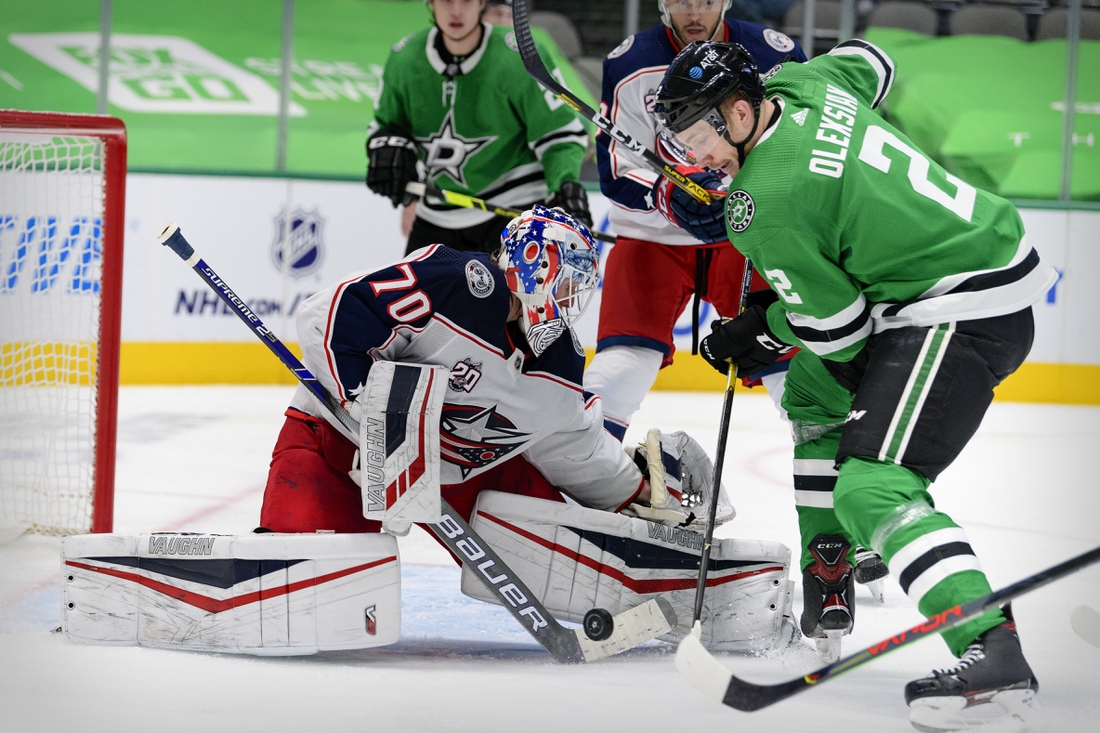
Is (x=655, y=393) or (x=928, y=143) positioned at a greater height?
(x=928, y=143)

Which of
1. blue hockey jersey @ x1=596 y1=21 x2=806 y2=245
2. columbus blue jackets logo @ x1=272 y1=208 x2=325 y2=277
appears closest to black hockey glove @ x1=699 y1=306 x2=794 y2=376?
blue hockey jersey @ x1=596 y1=21 x2=806 y2=245

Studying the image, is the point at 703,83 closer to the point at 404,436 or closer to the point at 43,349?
the point at 404,436

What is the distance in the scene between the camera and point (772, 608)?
7.10 ft

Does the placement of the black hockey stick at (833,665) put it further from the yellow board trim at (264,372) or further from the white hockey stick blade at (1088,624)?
the yellow board trim at (264,372)

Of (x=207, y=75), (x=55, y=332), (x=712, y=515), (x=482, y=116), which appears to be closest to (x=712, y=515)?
(x=712, y=515)

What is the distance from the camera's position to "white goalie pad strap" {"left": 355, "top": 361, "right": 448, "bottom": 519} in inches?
77.2

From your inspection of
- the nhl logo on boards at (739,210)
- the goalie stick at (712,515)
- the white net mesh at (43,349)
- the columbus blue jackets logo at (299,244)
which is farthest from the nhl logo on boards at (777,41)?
the columbus blue jackets logo at (299,244)

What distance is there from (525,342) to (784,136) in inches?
22.7

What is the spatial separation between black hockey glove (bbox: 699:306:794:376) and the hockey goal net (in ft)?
4.41

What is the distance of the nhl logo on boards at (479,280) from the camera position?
2.02 metres

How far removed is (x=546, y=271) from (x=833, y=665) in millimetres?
771

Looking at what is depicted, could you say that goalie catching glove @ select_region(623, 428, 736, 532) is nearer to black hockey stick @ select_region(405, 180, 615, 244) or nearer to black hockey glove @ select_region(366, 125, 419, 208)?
black hockey stick @ select_region(405, 180, 615, 244)

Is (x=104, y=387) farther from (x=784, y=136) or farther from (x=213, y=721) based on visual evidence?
(x=784, y=136)

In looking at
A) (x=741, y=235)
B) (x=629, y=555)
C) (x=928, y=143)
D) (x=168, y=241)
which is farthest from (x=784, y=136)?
(x=928, y=143)
